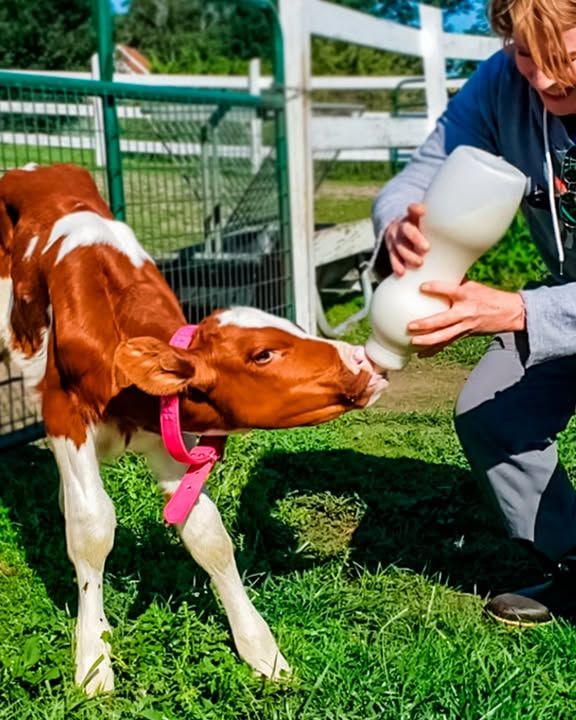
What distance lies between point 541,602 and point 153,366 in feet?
5.17

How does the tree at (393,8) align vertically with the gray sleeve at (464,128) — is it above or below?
above

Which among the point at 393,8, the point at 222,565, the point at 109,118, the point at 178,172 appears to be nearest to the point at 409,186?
the point at 222,565

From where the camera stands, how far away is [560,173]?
311cm

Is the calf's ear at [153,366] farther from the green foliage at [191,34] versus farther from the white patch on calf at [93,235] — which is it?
the green foliage at [191,34]

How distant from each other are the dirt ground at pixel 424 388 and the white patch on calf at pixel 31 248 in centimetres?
253

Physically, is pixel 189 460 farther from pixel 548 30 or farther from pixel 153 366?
pixel 548 30

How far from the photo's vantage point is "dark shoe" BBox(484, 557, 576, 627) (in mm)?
3525

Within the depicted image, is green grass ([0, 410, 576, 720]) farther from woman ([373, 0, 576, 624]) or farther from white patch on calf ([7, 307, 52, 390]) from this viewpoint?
white patch on calf ([7, 307, 52, 390])

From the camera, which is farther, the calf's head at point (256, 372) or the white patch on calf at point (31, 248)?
the white patch on calf at point (31, 248)

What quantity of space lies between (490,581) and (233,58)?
87.5ft

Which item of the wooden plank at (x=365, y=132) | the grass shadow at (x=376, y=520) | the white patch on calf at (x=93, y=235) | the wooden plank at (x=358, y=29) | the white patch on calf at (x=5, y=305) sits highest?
the wooden plank at (x=358, y=29)

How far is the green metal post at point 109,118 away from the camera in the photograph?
5.45 m

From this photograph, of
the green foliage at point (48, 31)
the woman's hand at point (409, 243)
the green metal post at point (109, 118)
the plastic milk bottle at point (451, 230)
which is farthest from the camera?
the green foliage at point (48, 31)

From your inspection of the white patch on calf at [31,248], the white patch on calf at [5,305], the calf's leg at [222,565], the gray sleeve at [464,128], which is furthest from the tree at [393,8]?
the calf's leg at [222,565]
